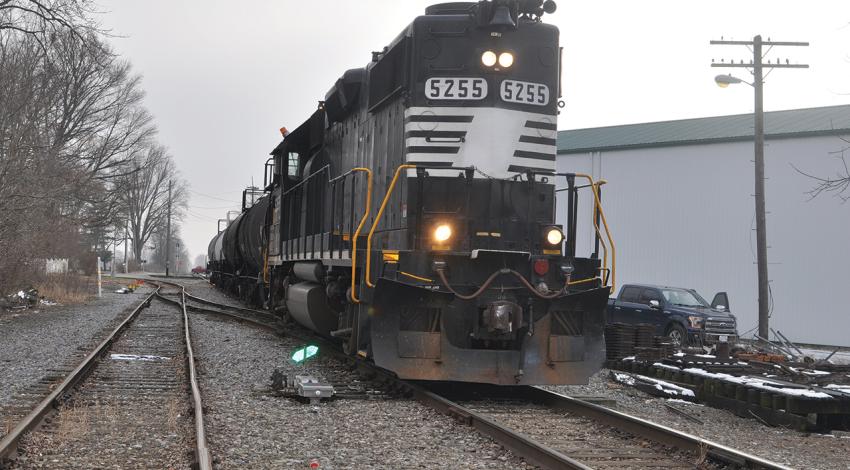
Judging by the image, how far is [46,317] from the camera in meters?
17.4

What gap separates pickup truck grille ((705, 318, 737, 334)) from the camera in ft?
51.8

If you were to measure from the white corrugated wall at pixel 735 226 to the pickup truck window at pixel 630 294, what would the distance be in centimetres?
842

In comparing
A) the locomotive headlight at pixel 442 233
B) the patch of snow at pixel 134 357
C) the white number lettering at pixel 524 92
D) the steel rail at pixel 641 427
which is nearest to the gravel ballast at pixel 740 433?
the steel rail at pixel 641 427

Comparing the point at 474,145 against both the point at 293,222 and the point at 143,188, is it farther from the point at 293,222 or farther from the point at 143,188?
the point at 143,188

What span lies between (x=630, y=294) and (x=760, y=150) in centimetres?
448

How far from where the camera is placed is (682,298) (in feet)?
55.0

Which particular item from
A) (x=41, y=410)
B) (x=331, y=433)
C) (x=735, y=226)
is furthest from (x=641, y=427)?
(x=735, y=226)

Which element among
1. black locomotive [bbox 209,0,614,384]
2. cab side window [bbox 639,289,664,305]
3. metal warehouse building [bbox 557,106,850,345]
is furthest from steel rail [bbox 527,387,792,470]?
metal warehouse building [bbox 557,106,850,345]

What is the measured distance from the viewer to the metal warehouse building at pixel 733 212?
2258 cm

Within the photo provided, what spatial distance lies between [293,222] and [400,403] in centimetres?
626

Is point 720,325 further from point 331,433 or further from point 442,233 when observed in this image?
point 331,433

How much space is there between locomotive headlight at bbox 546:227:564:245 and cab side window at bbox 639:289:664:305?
914 centimetres

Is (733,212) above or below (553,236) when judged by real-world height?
above

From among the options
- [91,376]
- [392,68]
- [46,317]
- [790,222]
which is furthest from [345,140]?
[790,222]
